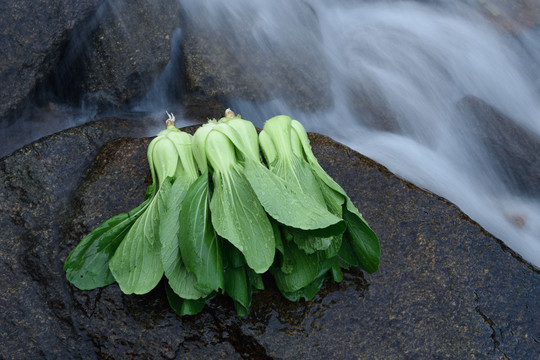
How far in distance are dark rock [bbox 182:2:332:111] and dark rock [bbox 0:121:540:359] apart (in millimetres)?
1315

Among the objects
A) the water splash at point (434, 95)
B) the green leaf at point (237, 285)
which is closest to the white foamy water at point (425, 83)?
the water splash at point (434, 95)

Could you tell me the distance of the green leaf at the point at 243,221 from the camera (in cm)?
227

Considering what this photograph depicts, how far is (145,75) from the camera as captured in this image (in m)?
3.94

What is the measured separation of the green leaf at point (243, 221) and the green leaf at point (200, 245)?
0.20ft

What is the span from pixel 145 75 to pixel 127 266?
6.20 ft

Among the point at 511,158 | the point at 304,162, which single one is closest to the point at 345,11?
the point at 511,158

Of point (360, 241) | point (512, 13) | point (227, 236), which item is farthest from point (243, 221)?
point (512, 13)

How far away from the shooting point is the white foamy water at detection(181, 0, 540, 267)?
3.78 m

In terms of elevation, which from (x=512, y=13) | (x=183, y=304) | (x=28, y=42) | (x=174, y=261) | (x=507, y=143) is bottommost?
(x=507, y=143)

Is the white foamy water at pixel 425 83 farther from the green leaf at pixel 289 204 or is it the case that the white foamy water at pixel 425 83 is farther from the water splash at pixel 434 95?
the green leaf at pixel 289 204

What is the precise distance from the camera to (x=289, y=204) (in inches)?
93.7

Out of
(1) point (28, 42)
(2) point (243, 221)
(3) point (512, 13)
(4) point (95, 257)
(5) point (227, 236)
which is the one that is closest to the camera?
(5) point (227, 236)

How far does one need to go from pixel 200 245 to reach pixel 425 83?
2.94 metres

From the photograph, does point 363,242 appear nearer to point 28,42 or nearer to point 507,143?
point 507,143
